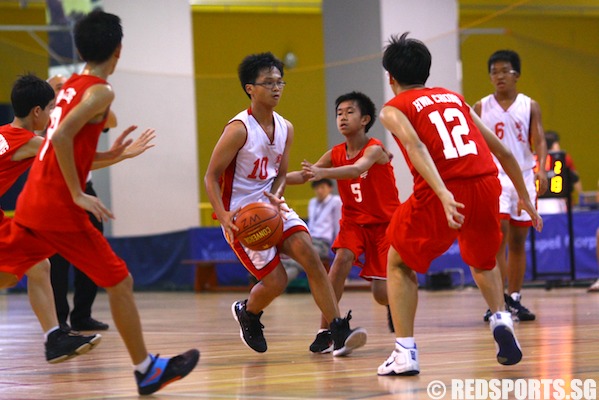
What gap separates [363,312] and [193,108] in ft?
27.6

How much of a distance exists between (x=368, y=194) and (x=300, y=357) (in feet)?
4.66

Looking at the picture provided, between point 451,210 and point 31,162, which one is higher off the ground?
point 31,162

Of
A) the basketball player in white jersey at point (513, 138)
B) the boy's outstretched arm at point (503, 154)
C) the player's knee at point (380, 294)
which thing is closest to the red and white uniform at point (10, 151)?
the player's knee at point (380, 294)

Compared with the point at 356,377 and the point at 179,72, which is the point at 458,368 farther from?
the point at 179,72

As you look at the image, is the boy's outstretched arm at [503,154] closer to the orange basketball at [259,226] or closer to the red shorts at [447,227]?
the red shorts at [447,227]

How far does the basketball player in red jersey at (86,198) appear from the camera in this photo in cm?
434

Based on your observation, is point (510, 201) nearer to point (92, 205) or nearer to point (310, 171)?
point (310, 171)

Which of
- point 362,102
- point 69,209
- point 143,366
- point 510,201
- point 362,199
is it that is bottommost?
point 143,366

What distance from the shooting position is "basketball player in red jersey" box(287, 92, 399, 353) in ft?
22.1

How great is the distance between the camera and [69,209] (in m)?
4.44

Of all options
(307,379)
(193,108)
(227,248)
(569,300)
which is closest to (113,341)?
(307,379)
